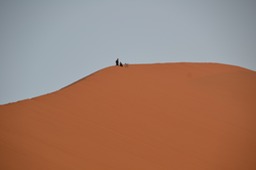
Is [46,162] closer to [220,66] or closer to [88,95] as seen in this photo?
[88,95]

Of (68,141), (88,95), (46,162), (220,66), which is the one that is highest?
(220,66)

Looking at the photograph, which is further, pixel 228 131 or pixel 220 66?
pixel 220 66

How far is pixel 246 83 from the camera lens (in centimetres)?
1444

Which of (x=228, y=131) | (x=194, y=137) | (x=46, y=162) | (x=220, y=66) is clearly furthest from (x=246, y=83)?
(x=46, y=162)

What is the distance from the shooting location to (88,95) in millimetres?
12406

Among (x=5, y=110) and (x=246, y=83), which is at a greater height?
(x=246, y=83)

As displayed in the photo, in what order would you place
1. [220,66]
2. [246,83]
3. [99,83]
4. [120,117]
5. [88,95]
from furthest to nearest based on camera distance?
[220,66], [246,83], [99,83], [88,95], [120,117]

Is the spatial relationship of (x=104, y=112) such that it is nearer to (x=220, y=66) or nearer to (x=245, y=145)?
(x=245, y=145)

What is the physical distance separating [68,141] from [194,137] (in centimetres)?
409

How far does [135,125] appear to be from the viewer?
10.6m

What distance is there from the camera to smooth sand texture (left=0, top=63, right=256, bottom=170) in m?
8.85

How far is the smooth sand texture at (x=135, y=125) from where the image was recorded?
8852 millimetres

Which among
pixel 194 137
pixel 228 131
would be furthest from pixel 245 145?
pixel 194 137

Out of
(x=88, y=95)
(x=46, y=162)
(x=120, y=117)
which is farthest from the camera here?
(x=88, y=95)
